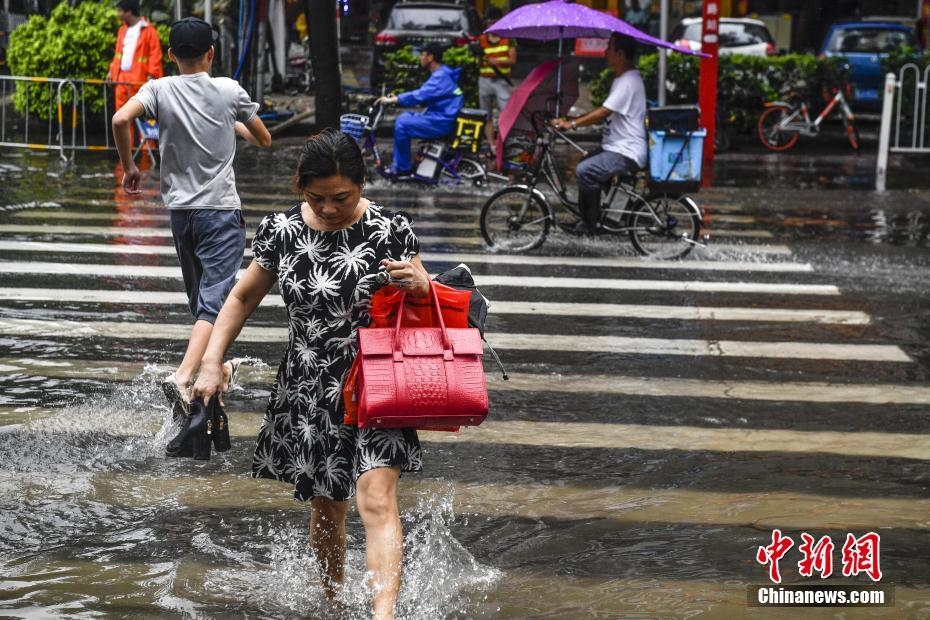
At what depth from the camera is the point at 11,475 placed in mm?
5996

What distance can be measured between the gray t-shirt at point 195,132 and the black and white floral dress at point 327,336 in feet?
8.22

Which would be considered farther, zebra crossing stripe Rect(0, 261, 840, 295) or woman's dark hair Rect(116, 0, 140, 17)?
woman's dark hair Rect(116, 0, 140, 17)

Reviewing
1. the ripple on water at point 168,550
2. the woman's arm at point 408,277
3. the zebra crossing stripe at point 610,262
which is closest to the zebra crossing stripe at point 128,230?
the zebra crossing stripe at point 610,262

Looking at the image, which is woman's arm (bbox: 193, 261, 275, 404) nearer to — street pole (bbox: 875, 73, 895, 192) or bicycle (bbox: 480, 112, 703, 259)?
bicycle (bbox: 480, 112, 703, 259)

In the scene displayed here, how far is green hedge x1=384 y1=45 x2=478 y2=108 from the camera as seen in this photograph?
69.5ft

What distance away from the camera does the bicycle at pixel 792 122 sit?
19984 mm

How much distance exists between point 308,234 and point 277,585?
1.43 m

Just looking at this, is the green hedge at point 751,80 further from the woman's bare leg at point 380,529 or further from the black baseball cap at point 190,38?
the woman's bare leg at point 380,529

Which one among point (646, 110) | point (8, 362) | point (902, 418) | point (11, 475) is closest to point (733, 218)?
point (646, 110)

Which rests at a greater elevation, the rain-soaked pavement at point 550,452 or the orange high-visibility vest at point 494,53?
the orange high-visibility vest at point 494,53

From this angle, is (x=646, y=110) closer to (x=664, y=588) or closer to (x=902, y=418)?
(x=902, y=418)

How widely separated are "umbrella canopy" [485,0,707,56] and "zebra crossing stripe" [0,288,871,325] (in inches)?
123

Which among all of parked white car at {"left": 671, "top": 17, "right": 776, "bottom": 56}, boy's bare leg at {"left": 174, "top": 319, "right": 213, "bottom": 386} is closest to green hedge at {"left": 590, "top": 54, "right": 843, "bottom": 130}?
parked white car at {"left": 671, "top": 17, "right": 776, "bottom": 56}

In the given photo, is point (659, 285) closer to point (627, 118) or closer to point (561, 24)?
point (627, 118)
